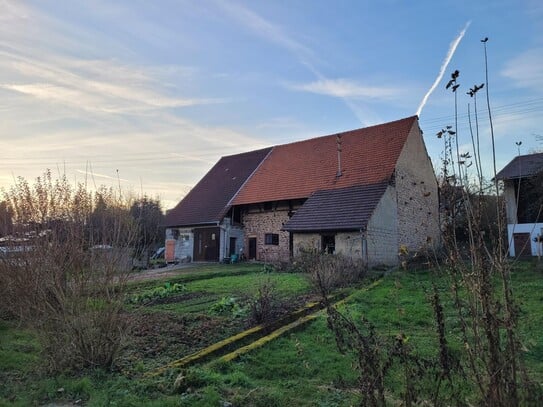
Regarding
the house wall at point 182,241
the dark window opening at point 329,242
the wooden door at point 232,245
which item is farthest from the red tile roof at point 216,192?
the dark window opening at point 329,242

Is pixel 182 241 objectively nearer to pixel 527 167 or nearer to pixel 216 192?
pixel 216 192

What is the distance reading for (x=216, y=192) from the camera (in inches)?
1158

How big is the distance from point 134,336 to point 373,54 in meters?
9.05

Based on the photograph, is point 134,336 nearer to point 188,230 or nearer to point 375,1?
point 375,1

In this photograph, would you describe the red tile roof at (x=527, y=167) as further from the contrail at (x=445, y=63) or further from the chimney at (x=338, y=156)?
the contrail at (x=445, y=63)

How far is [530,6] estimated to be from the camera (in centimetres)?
443

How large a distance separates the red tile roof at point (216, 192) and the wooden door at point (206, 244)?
68cm

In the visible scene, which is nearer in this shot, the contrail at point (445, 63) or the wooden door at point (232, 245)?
the contrail at point (445, 63)

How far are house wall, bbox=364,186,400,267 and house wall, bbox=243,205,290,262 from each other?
575 centimetres

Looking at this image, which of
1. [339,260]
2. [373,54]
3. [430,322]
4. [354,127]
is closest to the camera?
[430,322]

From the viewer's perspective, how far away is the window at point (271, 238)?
2511 centimetres

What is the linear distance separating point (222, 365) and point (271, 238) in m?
19.7

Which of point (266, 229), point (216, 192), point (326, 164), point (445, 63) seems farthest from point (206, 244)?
point (445, 63)

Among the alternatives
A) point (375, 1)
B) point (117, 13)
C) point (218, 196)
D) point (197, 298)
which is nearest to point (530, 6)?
point (375, 1)
